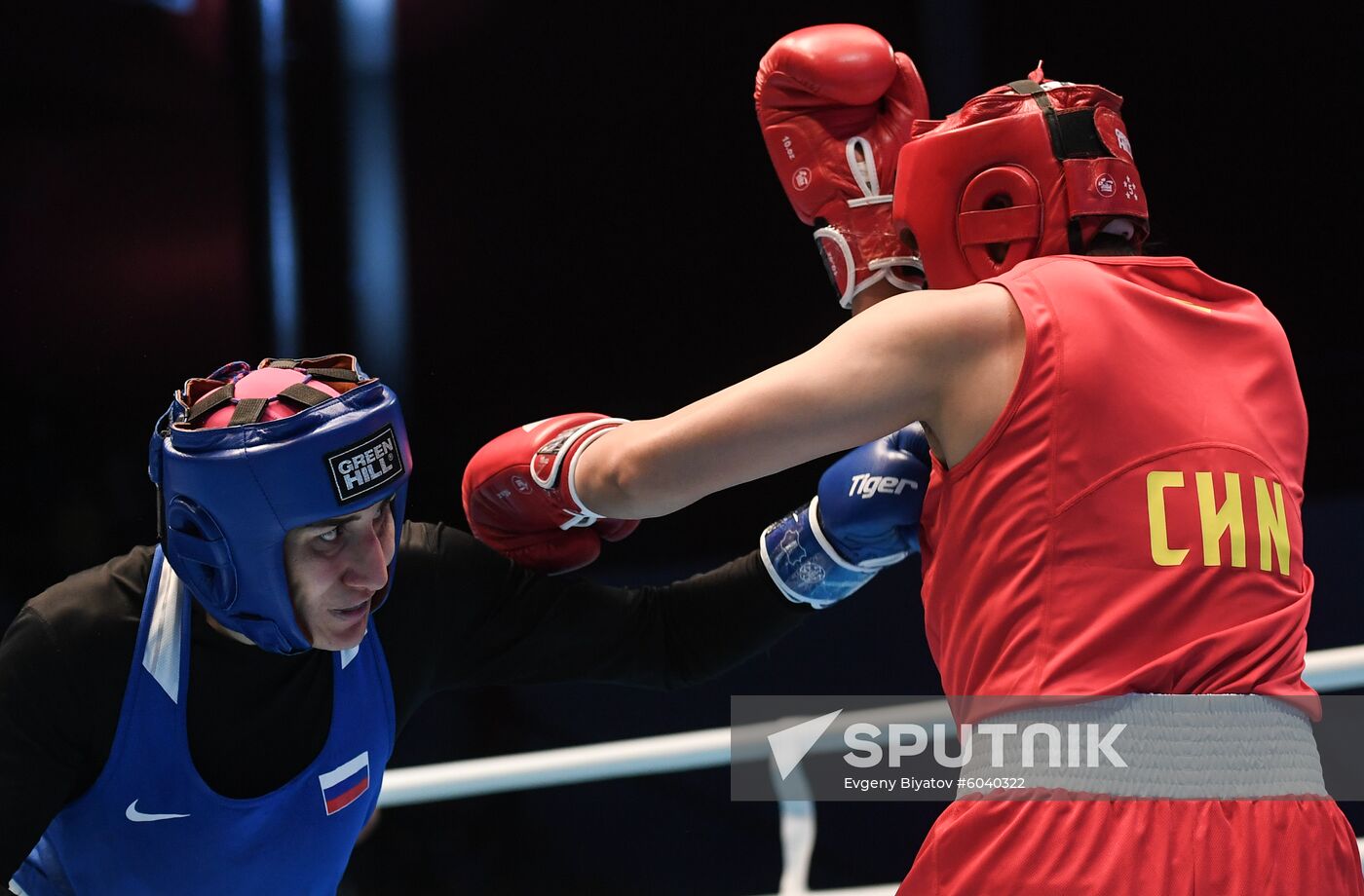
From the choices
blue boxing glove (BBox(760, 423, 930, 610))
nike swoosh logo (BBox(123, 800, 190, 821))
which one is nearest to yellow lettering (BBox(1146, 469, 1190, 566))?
blue boxing glove (BBox(760, 423, 930, 610))

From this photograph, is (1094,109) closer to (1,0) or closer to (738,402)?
(738,402)

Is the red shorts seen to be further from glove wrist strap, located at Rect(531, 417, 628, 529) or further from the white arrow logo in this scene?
the white arrow logo

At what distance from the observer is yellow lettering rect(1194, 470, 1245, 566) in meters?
1.46

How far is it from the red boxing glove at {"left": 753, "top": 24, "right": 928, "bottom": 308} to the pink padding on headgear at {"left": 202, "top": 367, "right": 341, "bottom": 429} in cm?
77

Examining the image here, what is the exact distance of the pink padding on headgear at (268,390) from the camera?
5.58 feet

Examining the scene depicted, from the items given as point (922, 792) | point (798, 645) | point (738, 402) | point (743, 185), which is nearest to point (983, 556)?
point (738, 402)

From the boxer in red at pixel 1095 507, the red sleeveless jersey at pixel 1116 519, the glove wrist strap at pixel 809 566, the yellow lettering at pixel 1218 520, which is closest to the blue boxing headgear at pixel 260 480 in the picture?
the boxer in red at pixel 1095 507

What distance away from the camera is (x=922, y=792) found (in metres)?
4.62

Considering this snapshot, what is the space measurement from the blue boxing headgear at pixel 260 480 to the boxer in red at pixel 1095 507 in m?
0.35

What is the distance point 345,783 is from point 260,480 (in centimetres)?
51

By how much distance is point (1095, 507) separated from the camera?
145 cm

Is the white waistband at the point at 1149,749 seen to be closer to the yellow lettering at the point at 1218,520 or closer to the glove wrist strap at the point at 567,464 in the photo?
the yellow lettering at the point at 1218,520

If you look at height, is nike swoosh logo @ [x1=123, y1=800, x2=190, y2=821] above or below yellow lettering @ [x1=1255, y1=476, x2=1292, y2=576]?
below

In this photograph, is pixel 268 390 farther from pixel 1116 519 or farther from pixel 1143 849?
pixel 1143 849
